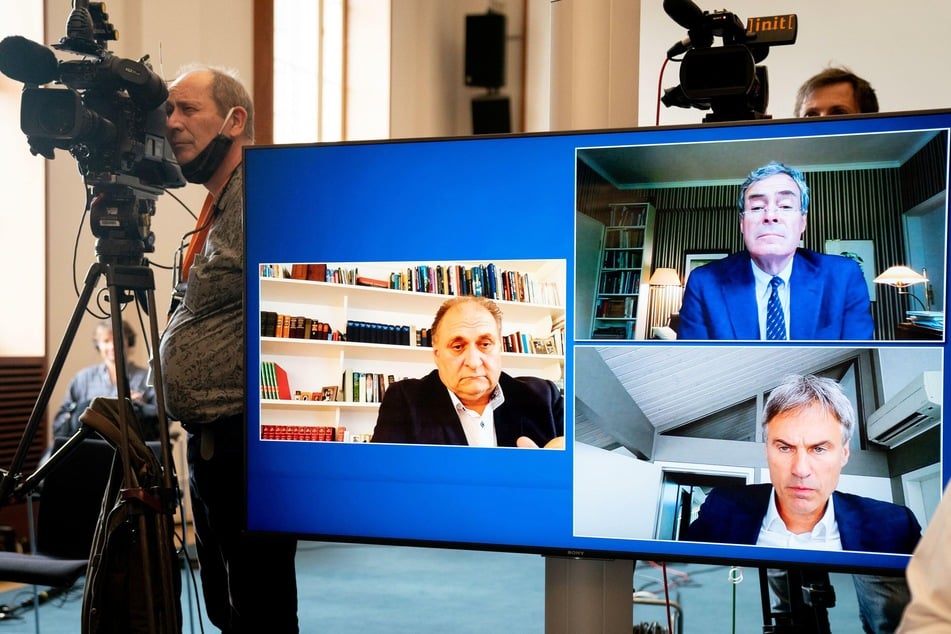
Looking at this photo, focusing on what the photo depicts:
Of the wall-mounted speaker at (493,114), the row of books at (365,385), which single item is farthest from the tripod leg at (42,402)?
the wall-mounted speaker at (493,114)

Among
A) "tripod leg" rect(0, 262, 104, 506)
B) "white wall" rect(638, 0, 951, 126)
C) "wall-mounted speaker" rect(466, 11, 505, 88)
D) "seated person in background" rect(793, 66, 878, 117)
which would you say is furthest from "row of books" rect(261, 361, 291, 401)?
"wall-mounted speaker" rect(466, 11, 505, 88)

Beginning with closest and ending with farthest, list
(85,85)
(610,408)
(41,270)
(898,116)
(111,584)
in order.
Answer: (898,116) < (610,408) < (111,584) < (85,85) < (41,270)

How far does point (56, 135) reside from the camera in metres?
1.88

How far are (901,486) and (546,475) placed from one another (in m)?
0.54

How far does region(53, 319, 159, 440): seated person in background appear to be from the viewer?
5016 mm

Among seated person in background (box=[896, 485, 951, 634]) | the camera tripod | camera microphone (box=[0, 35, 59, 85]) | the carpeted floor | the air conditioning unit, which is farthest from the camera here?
the carpeted floor

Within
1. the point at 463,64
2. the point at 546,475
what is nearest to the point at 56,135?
the point at 546,475

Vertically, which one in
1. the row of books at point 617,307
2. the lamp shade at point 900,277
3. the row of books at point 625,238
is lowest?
the row of books at point 617,307

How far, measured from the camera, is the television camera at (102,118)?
1.84 meters

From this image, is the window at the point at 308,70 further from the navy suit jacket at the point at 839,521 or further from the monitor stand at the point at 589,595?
the navy suit jacket at the point at 839,521

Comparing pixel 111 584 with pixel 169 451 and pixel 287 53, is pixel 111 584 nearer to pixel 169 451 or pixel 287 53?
pixel 169 451

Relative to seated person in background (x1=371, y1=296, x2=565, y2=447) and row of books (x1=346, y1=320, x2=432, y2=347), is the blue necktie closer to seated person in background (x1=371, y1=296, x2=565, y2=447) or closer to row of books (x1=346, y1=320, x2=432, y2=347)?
seated person in background (x1=371, y1=296, x2=565, y2=447)

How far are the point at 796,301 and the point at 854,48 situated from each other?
6.01 meters

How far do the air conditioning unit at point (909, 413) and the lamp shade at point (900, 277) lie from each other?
136 mm
